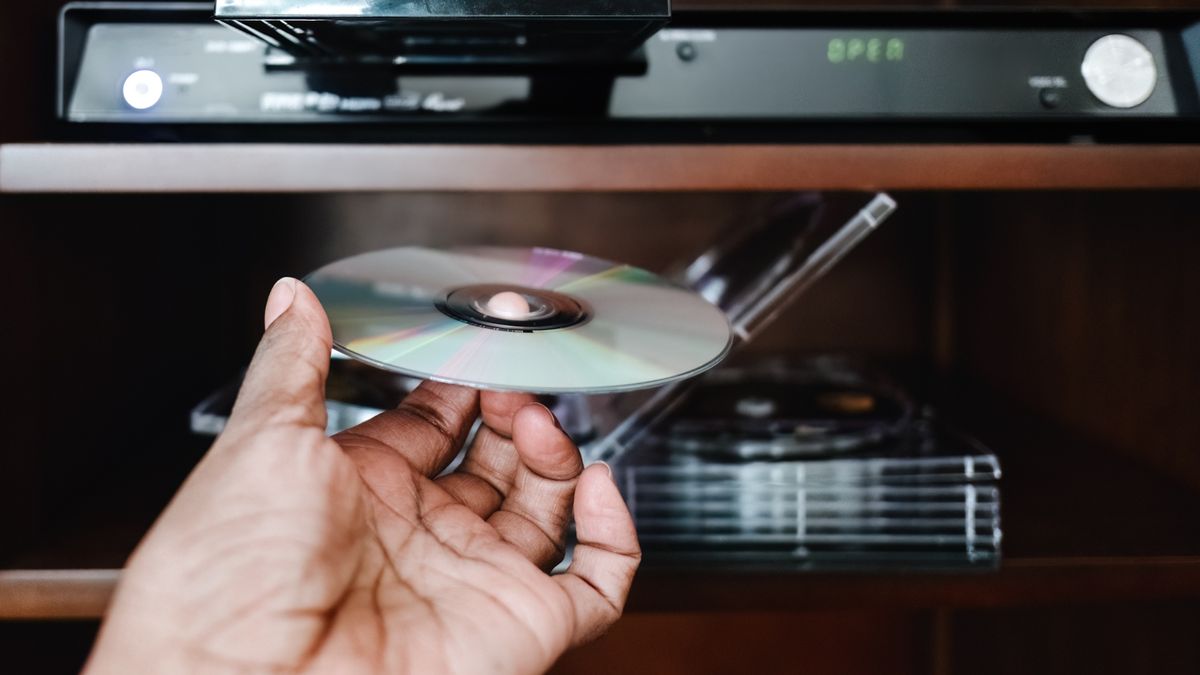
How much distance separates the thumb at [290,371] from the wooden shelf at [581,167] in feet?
Answer: 0.30

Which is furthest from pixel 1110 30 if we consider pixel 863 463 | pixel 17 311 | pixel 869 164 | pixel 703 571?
pixel 17 311

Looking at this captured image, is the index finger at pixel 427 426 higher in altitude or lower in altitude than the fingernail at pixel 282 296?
lower

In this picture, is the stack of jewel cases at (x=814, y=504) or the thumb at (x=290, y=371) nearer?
the thumb at (x=290, y=371)

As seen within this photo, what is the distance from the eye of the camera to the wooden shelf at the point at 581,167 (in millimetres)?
436

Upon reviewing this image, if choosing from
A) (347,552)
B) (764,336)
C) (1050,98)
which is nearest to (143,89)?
(347,552)

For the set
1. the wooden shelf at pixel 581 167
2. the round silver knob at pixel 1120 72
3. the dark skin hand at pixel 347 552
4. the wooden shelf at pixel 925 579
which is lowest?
the wooden shelf at pixel 925 579

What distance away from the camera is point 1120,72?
1.63ft

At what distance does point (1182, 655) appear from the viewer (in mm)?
569

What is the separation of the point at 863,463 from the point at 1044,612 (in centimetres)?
29

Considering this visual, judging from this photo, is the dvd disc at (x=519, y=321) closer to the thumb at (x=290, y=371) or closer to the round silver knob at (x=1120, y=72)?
the thumb at (x=290, y=371)

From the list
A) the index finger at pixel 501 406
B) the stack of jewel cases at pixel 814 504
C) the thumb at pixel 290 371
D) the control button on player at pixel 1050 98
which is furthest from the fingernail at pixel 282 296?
the control button on player at pixel 1050 98

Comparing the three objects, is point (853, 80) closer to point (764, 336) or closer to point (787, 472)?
point (787, 472)

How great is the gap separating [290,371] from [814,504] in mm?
351

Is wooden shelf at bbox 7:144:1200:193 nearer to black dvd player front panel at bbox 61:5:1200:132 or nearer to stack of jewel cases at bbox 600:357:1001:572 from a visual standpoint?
black dvd player front panel at bbox 61:5:1200:132
